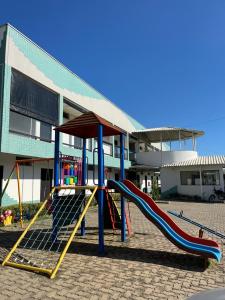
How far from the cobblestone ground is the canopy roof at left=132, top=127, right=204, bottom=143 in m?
21.0

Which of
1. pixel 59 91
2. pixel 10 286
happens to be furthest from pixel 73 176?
pixel 59 91

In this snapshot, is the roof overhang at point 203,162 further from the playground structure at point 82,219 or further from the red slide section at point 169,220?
the red slide section at point 169,220

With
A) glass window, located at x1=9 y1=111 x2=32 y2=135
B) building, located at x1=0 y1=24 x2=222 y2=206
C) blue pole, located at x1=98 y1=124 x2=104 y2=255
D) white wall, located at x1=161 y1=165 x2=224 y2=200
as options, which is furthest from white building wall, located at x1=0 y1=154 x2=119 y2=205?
white wall, located at x1=161 y1=165 x2=224 y2=200

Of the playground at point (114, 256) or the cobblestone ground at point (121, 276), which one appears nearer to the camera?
the cobblestone ground at point (121, 276)

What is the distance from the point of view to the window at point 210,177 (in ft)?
79.6

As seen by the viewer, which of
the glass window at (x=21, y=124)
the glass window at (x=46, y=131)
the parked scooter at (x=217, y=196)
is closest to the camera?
the glass window at (x=21, y=124)

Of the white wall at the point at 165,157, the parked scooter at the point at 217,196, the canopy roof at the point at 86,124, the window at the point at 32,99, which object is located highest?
the window at the point at 32,99

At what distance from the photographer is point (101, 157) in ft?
23.5

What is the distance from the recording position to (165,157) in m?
27.5

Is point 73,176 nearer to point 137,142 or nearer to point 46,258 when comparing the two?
point 46,258

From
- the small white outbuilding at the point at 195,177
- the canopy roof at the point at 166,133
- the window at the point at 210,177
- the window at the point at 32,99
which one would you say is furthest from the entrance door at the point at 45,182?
the window at the point at 210,177

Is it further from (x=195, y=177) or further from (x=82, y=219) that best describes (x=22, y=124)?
(x=195, y=177)

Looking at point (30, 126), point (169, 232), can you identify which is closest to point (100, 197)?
point (169, 232)

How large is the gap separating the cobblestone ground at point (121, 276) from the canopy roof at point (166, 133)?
829 inches
